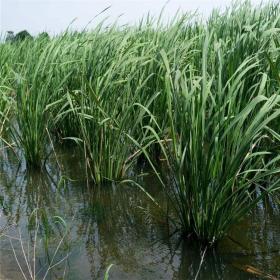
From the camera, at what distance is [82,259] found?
205 cm

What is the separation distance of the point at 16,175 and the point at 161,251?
167cm

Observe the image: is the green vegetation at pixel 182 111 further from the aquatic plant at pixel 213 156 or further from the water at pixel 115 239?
the water at pixel 115 239

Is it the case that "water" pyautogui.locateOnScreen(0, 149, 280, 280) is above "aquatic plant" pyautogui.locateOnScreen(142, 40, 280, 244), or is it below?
below

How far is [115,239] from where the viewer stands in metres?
2.25

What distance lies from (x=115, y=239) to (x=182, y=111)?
780mm

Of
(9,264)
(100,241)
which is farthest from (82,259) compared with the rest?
(9,264)

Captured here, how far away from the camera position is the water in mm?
1948

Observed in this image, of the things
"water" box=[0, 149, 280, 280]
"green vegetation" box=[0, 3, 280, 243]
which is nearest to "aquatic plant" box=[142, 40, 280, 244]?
"green vegetation" box=[0, 3, 280, 243]

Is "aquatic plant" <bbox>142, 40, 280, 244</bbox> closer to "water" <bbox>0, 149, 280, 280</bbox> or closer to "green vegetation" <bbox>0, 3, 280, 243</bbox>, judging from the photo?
"green vegetation" <bbox>0, 3, 280, 243</bbox>

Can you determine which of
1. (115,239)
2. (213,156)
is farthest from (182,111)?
(115,239)

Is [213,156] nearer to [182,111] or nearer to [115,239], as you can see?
[182,111]

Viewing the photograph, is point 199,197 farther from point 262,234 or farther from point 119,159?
point 119,159

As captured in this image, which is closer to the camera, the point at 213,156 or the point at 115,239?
the point at 213,156

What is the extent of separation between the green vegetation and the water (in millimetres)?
129
